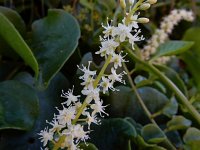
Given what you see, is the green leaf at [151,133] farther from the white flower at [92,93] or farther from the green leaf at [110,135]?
the white flower at [92,93]

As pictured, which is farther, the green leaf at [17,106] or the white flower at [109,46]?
the green leaf at [17,106]

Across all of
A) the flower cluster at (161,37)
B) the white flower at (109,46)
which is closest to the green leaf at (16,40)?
the white flower at (109,46)

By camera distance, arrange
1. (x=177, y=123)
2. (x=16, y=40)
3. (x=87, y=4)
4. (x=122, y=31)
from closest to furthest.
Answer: (x=122, y=31)
(x=16, y=40)
(x=177, y=123)
(x=87, y=4)

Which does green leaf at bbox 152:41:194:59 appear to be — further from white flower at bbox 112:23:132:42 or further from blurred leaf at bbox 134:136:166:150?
white flower at bbox 112:23:132:42

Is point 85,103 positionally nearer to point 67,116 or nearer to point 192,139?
point 67,116

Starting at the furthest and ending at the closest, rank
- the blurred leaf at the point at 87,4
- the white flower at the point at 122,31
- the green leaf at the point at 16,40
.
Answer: the blurred leaf at the point at 87,4 → the green leaf at the point at 16,40 → the white flower at the point at 122,31

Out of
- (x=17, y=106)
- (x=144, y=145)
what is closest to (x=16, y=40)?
(x=17, y=106)
